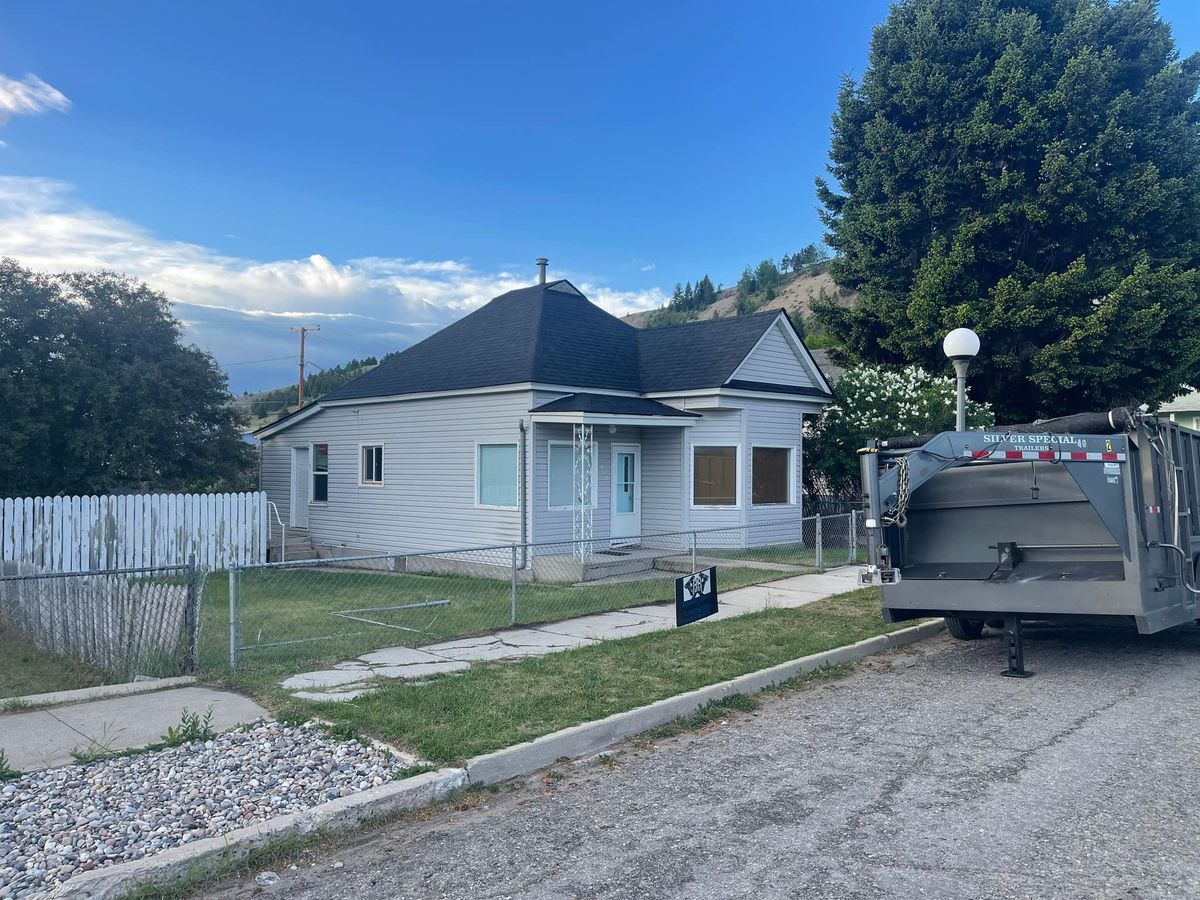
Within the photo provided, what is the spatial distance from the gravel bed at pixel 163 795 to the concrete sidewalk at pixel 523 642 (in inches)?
51.9

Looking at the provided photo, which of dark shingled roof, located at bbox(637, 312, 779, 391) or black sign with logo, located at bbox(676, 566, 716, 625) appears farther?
dark shingled roof, located at bbox(637, 312, 779, 391)

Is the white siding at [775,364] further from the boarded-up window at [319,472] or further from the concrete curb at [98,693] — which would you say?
the concrete curb at [98,693]

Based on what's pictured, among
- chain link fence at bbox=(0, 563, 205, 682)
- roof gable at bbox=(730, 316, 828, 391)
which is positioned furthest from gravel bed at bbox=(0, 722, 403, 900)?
roof gable at bbox=(730, 316, 828, 391)

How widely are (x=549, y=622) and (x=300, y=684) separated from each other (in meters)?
3.82

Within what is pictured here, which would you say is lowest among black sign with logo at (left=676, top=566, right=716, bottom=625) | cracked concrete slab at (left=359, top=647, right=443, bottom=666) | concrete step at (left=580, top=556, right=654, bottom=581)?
cracked concrete slab at (left=359, top=647, right=443, bottom=666)

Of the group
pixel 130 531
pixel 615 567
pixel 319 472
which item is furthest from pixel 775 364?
pixel 130 531

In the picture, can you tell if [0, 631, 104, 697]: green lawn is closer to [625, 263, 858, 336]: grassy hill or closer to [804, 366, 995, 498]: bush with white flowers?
[804, 366, 995, 498]: bush with white flowers

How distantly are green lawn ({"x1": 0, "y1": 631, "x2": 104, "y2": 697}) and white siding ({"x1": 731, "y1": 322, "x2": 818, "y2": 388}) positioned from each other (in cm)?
1340

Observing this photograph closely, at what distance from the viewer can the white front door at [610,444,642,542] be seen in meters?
19.0

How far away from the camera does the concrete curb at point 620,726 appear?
18.7ft

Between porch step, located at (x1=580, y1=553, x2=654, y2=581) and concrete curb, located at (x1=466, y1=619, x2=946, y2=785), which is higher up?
porch step, located at (x1=580, y1=553, x2=654, y2=581)

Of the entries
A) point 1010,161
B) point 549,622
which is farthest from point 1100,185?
point 549,622

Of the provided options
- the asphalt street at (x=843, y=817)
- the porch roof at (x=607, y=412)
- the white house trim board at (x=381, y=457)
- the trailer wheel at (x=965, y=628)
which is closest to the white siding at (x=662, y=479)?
the porch roof at (x=607, y=412)

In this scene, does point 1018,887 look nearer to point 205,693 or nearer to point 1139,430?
point 1139,430
